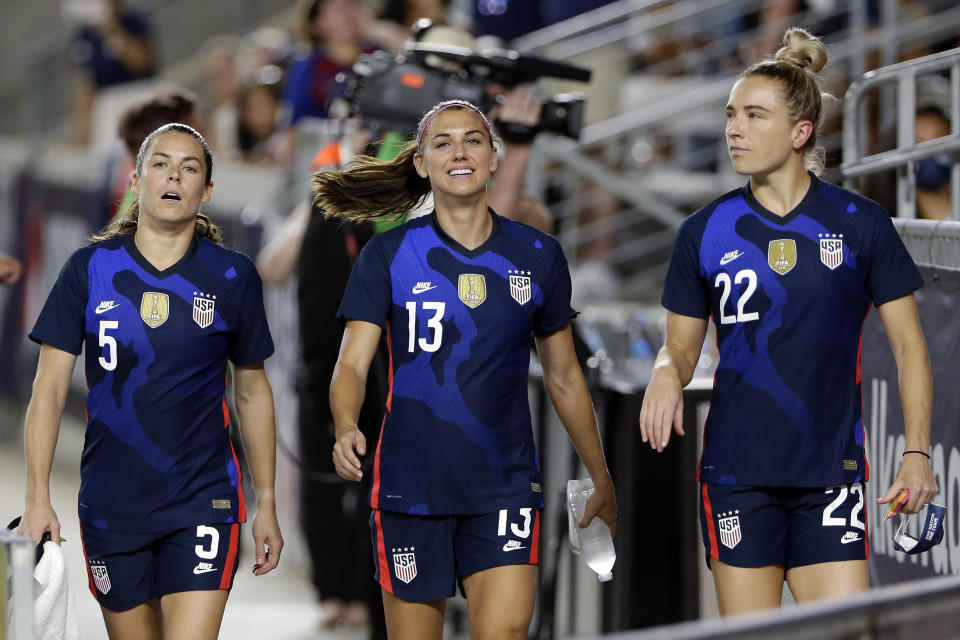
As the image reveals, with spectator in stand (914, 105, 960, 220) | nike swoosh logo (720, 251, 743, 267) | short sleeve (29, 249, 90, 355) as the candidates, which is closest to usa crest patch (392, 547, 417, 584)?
short sleeve (29, 249, 90, 355)

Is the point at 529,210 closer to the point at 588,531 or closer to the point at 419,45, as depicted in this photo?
the point at 419,45

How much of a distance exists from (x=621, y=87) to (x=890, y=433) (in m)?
6.31

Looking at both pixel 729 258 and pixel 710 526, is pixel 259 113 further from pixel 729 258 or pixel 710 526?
pixel 710 526

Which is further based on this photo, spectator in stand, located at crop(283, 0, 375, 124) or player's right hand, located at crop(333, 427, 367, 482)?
spectator in stand, located at crop(283, 0, 375, 124)

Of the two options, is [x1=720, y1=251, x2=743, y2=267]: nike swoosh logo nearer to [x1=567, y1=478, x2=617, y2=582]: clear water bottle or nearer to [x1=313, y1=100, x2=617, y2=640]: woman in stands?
[x1=313, y1=100, x2=617, y2=640]: woman in stands

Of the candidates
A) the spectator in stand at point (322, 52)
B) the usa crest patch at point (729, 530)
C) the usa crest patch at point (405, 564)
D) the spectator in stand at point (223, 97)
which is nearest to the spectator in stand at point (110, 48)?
the spectator in stand at point (223, 97)

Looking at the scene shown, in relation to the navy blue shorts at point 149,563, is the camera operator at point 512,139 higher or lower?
higher

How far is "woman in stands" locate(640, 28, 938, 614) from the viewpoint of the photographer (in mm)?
4266

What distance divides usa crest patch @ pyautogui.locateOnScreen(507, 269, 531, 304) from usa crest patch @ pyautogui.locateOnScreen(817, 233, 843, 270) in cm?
82

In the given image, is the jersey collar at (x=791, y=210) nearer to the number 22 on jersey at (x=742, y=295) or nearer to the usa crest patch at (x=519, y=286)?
the number 22 on jersey at (x=742, y=295)

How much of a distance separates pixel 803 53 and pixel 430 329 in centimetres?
136

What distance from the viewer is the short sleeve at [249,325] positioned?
4.60 m

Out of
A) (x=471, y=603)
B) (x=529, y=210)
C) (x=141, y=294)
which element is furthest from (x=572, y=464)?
(x=141, y=294)

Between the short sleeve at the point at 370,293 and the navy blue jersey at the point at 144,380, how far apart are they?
1.18 feet
